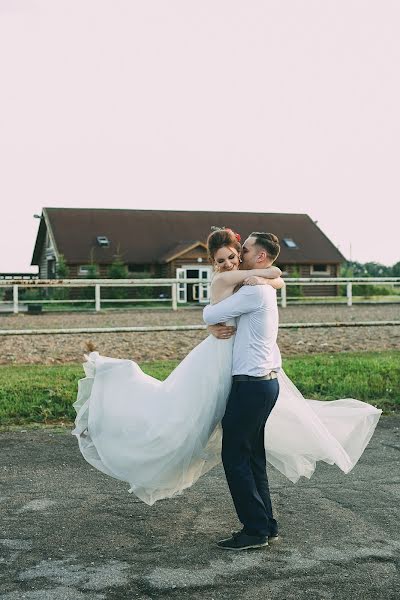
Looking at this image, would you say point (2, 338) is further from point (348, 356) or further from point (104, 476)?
point (104, 476)

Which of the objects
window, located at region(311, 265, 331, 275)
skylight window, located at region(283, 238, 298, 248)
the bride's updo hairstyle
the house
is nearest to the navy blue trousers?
the bride's updo hairstyle

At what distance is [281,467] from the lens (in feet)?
17.3

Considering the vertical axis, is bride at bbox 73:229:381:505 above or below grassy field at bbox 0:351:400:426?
above

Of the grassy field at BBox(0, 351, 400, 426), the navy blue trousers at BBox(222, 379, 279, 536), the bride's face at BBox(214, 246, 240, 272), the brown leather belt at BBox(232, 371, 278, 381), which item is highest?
the bride's face at BBox(214, 246, 240, 272)

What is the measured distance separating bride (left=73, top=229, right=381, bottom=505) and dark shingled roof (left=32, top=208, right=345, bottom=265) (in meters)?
43.4

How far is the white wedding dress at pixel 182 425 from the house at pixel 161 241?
39.9 meters

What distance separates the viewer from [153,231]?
172ft

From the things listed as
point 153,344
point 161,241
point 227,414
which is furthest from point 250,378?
point 161,241

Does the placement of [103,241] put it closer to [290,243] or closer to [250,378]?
[290,243]

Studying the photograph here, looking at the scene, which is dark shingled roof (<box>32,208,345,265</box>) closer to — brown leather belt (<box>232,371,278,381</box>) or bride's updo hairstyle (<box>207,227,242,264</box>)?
bride's updo hairstyle (<box>207,227,242,264</box>)

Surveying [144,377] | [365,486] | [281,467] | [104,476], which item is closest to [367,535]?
[281,467]

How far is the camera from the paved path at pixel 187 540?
4.02 m

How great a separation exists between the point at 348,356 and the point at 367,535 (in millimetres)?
9215

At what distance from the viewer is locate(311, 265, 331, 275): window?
5366cm
